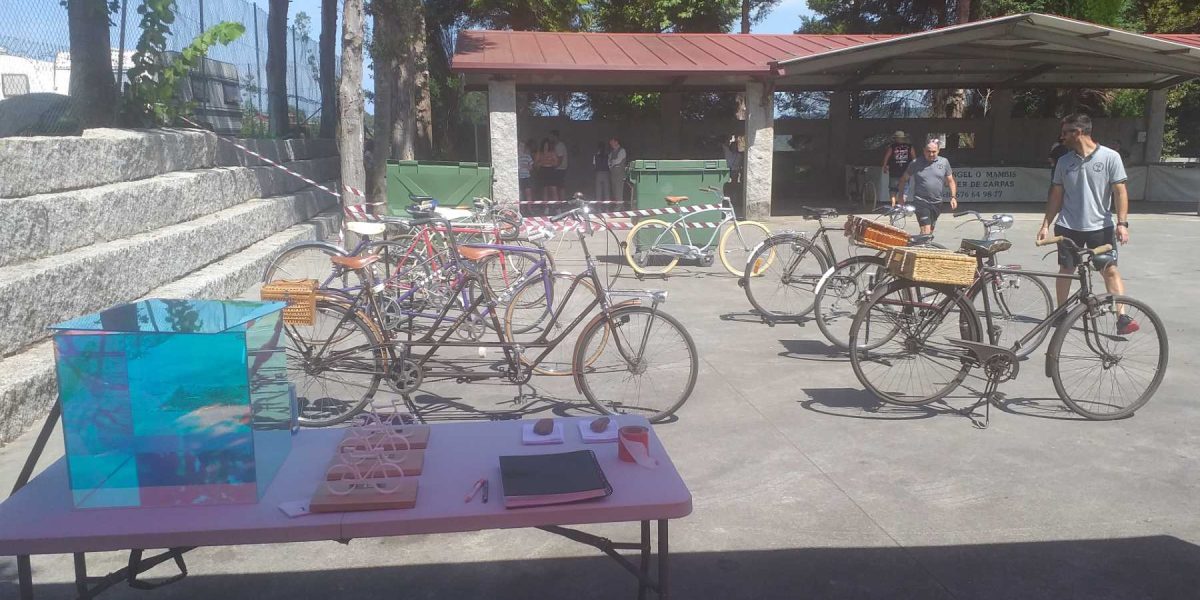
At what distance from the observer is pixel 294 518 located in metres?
2.54

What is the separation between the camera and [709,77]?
17328mm

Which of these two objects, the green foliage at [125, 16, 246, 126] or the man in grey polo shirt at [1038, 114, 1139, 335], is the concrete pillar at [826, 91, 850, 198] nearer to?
the man in grey polo shirt at [1038, 114, 1139, 335]

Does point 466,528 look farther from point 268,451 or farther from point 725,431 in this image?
point 725,431

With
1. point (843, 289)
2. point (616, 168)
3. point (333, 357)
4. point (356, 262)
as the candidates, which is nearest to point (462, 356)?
point (333, 357)

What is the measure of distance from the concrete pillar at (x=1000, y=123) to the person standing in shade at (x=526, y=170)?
1281 cm

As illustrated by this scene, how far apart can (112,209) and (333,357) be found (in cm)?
285

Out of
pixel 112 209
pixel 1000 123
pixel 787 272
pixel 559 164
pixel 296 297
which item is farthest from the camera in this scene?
pixel 1000 123

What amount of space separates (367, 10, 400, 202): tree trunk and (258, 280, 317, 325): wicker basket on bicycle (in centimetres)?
821

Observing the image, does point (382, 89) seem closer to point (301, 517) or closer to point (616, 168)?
point (616, 168)

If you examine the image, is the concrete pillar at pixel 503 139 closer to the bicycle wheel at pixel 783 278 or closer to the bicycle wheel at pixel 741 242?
the bicycle wheel at pixel 741 242

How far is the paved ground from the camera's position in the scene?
3.64 meters

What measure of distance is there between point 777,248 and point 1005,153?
1869cm

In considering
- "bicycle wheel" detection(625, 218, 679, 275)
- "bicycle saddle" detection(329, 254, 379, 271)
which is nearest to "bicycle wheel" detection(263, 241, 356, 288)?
"bicycle saddle" detection(329, 254, 379, 271)

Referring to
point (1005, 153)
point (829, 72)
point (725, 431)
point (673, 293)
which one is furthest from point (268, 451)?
point (1005, 153)
